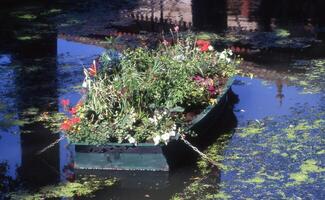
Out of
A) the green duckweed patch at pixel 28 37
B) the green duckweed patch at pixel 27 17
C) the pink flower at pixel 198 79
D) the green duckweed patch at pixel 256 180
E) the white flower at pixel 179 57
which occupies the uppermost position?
the green duckweed patch at pixel 27 17

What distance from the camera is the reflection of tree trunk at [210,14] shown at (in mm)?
17375

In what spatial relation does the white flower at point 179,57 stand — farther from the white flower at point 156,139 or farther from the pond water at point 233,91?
the white flower at point 156,139

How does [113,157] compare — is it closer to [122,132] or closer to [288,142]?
[122,132]

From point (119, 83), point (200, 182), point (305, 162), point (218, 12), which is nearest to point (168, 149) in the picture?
point (200, 182)

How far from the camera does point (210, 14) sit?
18875mm

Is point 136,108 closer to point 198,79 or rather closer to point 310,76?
point 198,79

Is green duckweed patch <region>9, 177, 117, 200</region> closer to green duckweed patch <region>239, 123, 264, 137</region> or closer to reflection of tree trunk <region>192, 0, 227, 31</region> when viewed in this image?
green duckweed patch <region>239, 123, 264, 137</region>

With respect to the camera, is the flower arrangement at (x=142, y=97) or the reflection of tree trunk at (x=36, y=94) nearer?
the flower arrangement at (x=142, y=97)

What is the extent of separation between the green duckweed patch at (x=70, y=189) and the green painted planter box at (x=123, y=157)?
22cm

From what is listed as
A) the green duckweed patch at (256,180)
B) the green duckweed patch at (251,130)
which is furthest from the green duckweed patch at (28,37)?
the green duckweed patch at (256,180)

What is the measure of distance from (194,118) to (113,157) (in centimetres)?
135

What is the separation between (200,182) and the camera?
7996 millimetres

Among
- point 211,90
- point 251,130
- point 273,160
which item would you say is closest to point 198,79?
point 211,90

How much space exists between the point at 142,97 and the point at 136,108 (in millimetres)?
172
